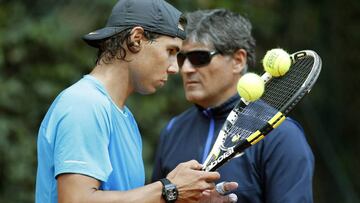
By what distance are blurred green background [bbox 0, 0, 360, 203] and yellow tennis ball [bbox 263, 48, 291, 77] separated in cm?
303

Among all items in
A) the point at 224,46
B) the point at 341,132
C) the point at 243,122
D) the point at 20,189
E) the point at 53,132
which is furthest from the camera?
the point at 341,132

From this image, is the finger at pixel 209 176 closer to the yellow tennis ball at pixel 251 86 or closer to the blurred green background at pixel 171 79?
the yellow tennis ball at pixel 251 86

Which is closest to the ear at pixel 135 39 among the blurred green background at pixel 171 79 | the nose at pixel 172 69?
the nose at pixel 172 69

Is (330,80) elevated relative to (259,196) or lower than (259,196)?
lower

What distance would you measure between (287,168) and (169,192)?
0.82 m

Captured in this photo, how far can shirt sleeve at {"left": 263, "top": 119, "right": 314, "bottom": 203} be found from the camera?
11.2 feet

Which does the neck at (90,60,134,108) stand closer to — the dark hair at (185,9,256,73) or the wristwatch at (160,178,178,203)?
the wristwatch at (160,178,178,203)

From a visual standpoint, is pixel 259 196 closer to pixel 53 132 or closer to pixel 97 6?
pixel 53 132

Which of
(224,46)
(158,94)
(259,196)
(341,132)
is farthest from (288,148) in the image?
(341,132)

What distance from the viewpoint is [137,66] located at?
2963 mm

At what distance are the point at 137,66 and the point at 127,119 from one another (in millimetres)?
210

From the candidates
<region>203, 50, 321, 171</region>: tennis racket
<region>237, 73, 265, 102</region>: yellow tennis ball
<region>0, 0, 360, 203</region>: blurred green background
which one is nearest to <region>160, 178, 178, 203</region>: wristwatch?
<region>203, 50, 321, 171</region>: tennis racket

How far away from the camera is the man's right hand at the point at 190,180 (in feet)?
9.32

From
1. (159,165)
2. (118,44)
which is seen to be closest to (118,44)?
(118,44)
